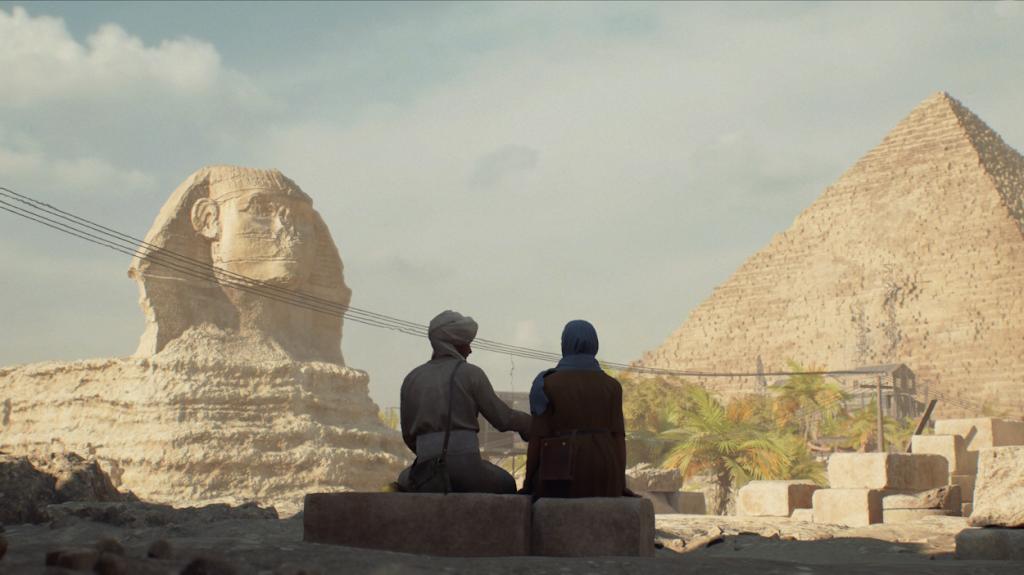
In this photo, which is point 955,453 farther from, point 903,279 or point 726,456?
point 903,279

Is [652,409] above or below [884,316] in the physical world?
below

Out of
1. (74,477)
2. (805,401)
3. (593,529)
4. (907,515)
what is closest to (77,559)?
(593,529)

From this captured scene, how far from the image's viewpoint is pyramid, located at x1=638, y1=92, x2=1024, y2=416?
464 feet

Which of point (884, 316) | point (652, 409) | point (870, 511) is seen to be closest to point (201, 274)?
point (870, 511)

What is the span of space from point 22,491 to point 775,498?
9780 mm

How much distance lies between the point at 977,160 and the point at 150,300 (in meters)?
155

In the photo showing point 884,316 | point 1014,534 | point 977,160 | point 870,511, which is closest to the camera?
point 1014,534

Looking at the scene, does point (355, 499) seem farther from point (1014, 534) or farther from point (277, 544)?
point (1014, 534)

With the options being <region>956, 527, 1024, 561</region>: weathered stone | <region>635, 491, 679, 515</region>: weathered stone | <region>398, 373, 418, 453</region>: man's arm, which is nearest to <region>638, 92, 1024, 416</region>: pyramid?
<region>635, 491, 679, 515</region>: weathered stone

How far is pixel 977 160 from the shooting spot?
519 feet

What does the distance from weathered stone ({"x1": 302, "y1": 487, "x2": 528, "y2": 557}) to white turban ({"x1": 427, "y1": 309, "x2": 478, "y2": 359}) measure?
0.92 m

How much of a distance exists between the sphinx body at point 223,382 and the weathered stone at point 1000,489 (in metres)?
9.51

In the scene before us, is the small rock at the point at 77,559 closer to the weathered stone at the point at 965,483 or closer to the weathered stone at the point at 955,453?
the weathered stone at the point at 965,483

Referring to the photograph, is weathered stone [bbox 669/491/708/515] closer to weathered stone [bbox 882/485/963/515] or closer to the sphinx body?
the sphinx body
